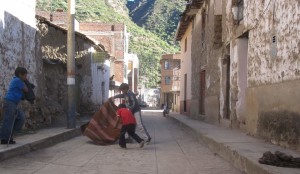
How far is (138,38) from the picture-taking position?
86000 mm

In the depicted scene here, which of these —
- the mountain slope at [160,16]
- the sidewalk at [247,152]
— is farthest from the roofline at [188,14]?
the mountain slope at [160,16]

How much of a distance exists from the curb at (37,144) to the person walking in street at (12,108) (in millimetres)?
306

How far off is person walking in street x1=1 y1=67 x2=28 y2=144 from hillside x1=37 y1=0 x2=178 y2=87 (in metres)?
62.9

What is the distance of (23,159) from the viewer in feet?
27.2

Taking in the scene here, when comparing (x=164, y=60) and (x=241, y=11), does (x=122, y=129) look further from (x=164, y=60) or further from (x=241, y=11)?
(x=164, y=60)

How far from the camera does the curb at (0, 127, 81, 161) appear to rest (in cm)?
809

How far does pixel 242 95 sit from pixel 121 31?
41497 mm

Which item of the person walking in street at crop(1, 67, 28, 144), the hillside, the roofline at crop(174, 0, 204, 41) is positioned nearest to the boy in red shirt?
the person walking in street at crop(1, 67, 28, 144)

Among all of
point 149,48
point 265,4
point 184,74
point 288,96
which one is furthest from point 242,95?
point 149,48

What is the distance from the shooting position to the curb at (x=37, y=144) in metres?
8.09

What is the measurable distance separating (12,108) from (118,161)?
236 cm

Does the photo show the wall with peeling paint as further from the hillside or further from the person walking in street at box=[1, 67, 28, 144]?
the hillside

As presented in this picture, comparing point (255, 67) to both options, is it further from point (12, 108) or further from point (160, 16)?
point (160, 16)

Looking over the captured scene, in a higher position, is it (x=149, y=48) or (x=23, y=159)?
(x=149, y=48)
